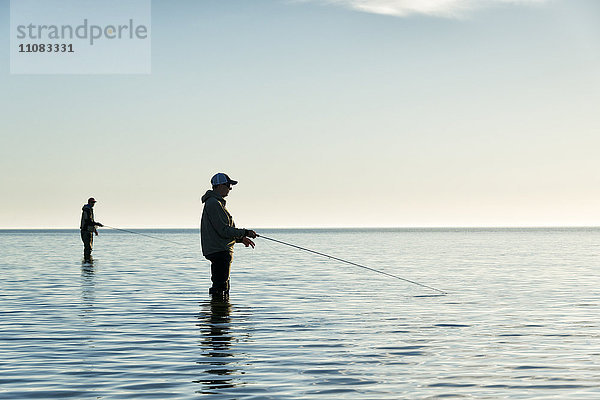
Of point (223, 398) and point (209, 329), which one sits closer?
point (223, 398)

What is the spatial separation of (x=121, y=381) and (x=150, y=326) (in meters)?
4.05

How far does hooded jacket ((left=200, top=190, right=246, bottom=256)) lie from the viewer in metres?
14.0

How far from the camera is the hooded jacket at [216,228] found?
13977 mm

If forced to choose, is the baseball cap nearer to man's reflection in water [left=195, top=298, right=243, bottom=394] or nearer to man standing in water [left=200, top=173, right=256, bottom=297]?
man standing in water [left=200, top=173, right=256, bottom=297]

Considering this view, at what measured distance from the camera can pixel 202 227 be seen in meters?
14.4

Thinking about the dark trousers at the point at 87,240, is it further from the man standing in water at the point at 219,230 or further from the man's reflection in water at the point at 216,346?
the man's reflection in water at the point at 216,346

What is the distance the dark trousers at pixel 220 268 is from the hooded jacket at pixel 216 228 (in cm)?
11

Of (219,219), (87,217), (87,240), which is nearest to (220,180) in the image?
(219,219)

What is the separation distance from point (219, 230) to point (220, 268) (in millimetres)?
834

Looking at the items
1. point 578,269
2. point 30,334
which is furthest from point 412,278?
point 30,334

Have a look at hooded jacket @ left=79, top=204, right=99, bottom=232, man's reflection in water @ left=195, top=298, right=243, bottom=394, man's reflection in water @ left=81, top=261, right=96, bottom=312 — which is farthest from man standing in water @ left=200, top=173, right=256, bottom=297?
hooded jacket @ left=79, top=204, right=99, bottom=232

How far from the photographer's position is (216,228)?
14.1m

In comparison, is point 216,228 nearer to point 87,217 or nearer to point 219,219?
point 219,219

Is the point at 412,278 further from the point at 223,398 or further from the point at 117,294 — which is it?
the point at 223,398
